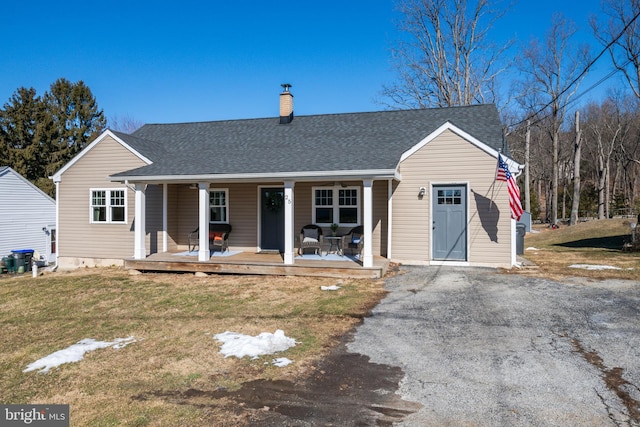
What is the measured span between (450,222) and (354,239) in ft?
8.43

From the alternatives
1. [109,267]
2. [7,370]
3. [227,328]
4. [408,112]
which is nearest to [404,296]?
[227,328]

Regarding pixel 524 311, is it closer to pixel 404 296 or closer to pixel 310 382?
pixel 404 296

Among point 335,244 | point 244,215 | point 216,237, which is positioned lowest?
point 335,244

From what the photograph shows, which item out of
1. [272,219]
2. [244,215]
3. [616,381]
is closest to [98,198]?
[244,215]

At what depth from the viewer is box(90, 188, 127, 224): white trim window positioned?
13.1 m

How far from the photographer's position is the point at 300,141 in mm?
13359

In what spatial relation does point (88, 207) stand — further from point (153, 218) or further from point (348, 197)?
point (348, 197)

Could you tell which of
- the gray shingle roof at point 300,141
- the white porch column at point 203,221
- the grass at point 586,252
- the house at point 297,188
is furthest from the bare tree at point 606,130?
the white porch column at point 203,221

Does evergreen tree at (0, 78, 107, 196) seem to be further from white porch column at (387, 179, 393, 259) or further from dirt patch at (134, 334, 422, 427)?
dirt patch at (134, 334, 422, 427)

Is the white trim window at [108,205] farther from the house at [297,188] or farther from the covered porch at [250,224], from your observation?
the covered porch at [250,224]

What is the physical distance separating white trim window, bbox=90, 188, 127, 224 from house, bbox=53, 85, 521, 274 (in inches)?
1.3

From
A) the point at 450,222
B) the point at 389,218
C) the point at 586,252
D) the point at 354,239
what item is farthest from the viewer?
the point at 586,252

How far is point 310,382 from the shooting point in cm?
420

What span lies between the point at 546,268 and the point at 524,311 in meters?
4.92
